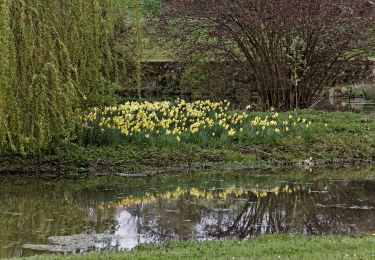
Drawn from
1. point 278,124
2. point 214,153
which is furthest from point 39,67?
point 278,124

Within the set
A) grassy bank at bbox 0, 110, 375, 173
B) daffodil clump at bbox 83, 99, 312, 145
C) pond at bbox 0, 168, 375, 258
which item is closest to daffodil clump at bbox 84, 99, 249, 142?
daffodil clump at bbox 83, 99, 312, 145

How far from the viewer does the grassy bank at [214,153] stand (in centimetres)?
1268

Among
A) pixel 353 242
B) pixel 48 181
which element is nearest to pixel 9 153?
pixel 48 181

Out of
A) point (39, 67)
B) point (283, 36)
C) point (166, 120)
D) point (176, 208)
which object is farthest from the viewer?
point (283, 36)

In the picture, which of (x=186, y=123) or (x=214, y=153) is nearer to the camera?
(x=214, y=153)

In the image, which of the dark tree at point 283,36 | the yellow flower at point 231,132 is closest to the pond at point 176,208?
the yellow flower at point 231,132

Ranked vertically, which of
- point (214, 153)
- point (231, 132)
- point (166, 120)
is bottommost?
point (214, 153)

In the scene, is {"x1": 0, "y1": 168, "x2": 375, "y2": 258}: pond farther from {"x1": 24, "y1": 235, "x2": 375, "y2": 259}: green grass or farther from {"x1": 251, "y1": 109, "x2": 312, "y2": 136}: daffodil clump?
{"x1": 251, "y1": 109, "x2": 312, "y2": 136}: daffodil clump

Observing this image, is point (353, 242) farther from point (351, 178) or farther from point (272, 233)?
point (351, 178)

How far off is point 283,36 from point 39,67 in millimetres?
9141

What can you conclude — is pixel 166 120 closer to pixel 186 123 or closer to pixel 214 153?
pixel 186 123

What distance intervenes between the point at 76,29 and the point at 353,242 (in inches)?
263

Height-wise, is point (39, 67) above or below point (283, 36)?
below

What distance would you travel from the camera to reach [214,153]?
13.7 meters
